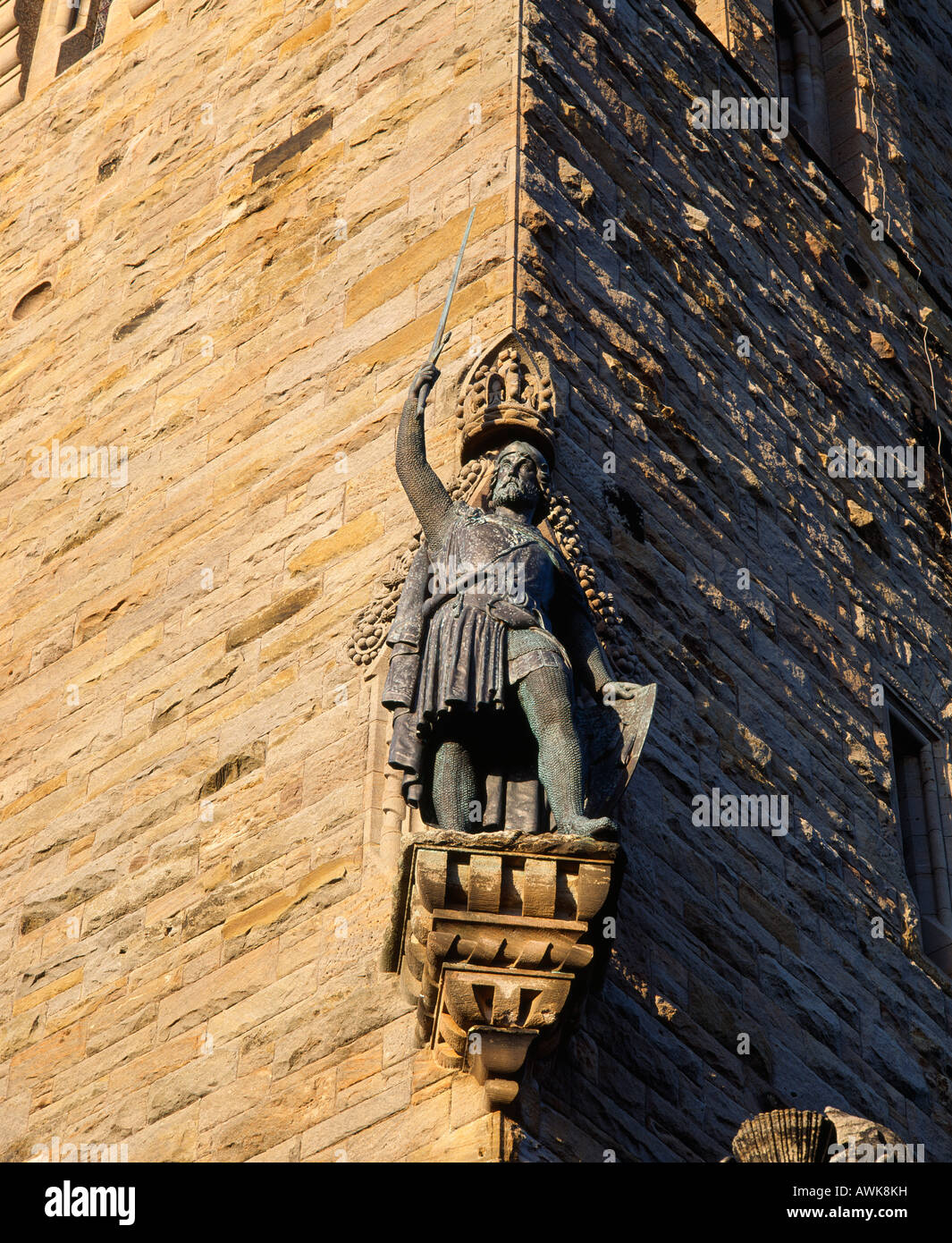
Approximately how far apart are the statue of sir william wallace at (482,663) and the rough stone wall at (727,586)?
100 cm

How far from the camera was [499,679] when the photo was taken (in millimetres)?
9898

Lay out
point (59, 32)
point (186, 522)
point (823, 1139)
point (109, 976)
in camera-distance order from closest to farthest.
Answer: point (823, 1139) < point (109, 976) < point (186, 522) < point (59, 32)

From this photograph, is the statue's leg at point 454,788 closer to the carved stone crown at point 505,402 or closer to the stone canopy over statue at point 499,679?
the stone canopy over statue at point 499,679

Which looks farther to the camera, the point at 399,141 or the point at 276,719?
the point at 399,141

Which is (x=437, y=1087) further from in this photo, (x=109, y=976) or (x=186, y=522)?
(x=186, y=522)

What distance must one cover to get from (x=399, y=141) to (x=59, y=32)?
5.20m

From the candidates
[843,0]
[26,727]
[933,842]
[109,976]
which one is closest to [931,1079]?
[933,842]

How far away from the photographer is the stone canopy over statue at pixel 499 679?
32.3 feet

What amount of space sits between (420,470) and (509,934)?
2.10 metres

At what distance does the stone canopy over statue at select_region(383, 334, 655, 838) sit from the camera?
9.84 m

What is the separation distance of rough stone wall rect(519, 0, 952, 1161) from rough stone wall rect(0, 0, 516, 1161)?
61 centimetres

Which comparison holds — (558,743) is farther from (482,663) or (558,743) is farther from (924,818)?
(924,818)

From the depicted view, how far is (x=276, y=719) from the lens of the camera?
11.6m

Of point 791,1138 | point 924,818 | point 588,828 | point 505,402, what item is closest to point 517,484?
point 505,402
